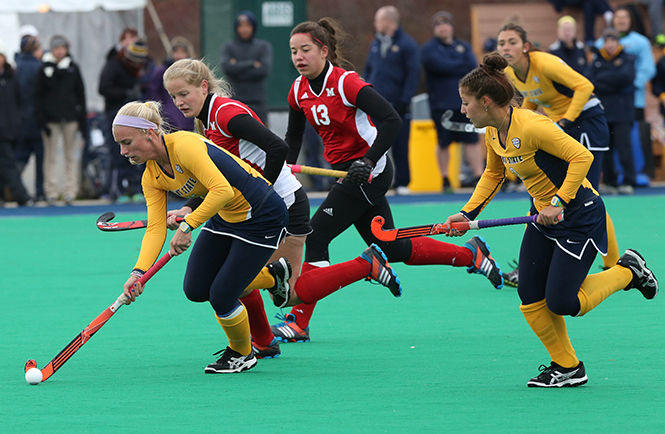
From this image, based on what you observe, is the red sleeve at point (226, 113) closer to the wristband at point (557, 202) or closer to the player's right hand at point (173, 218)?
the player's right hand at point (173, 218)

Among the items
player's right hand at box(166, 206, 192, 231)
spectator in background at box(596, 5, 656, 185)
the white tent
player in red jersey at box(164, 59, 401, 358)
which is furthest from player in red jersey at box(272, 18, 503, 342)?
the white tent

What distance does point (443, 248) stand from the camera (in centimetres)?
689

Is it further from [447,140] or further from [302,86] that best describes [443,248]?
[447,140]

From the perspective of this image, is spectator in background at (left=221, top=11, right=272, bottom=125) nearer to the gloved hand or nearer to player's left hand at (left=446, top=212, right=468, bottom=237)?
the gloved hand

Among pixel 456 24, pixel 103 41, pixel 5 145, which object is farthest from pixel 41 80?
pixel 456 24

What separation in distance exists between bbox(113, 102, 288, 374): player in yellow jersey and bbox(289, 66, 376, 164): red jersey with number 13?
2.81ft

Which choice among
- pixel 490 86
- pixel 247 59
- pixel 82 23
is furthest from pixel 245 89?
pixel 490 86

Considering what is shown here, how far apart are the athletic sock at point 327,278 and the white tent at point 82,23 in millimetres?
10470

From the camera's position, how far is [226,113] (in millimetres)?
5504

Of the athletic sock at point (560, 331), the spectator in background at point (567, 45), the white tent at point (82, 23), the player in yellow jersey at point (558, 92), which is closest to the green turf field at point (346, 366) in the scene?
the athletic sock at point (560, 331)

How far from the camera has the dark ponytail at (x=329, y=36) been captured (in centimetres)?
603

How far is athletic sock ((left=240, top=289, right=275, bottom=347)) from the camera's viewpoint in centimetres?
562

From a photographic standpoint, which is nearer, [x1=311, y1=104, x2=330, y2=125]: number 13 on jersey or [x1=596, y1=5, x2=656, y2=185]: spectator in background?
[x1=311, y1=104, x2=330, y2=125]: number 13 on jersey

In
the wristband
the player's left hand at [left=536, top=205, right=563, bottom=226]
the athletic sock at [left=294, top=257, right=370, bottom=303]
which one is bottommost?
the athletic sock at [left=294, top=257, right=370, bottom=303]
